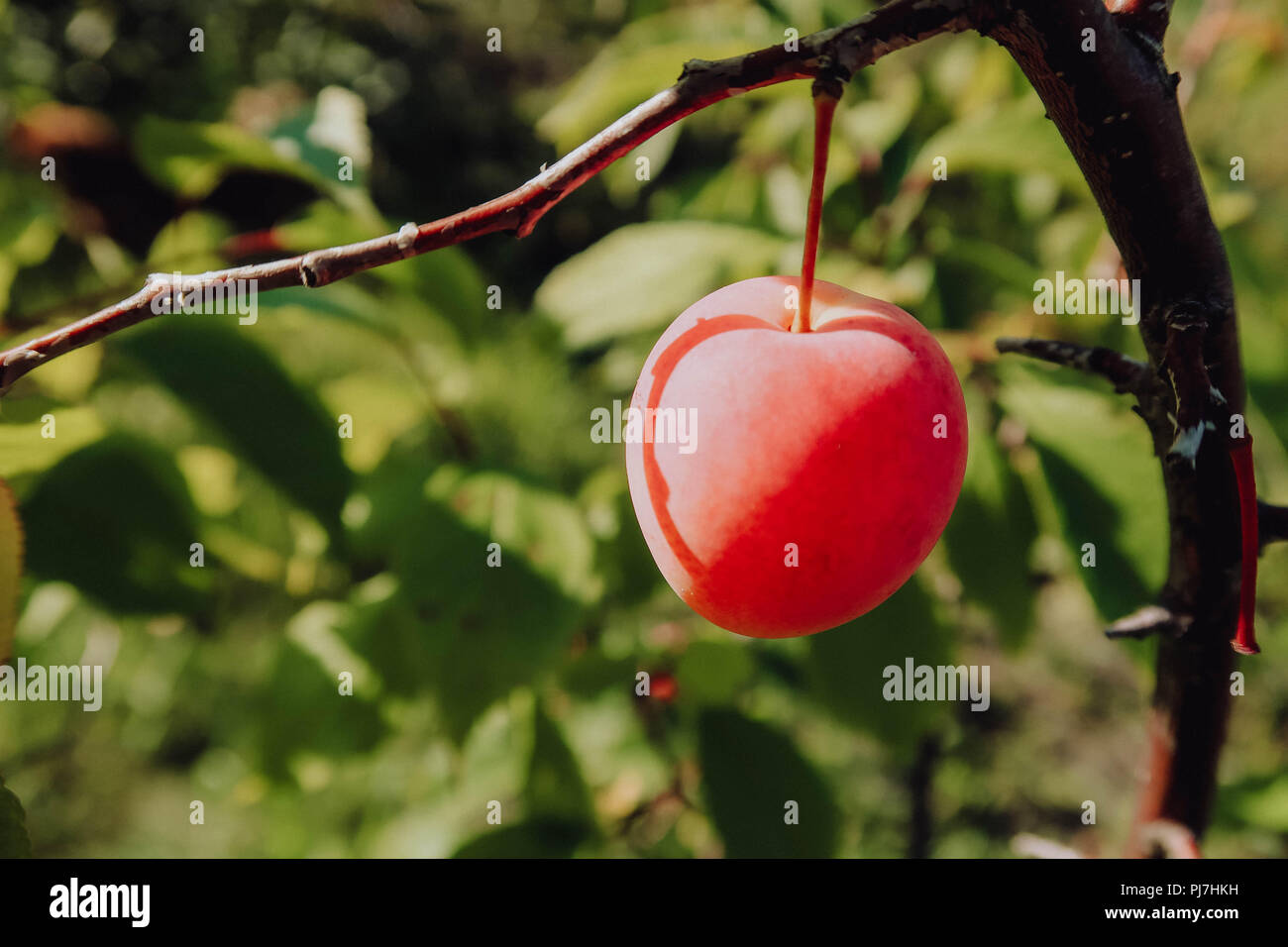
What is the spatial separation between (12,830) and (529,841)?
454mm

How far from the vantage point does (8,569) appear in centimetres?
34

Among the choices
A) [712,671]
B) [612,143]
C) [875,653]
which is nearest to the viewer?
[612,143]

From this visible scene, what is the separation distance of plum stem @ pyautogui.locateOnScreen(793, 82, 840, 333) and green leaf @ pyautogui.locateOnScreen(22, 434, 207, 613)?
51 cm

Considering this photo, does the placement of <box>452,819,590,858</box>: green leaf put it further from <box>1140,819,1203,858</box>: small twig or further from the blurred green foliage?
<box>1140,819,1203,858</box>: small twig

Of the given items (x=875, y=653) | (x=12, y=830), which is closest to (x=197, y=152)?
(x=12, y=830)

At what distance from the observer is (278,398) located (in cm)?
61

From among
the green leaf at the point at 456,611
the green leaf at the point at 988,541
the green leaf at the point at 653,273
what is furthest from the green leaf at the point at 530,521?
the green leaf at the point at 988,541

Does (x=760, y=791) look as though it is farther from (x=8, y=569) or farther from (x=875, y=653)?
(x=8, y=569)

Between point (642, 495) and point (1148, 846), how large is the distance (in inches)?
13.8

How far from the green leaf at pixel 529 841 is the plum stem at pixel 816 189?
0.55 m

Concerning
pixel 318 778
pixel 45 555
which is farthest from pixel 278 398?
pixel 318 778

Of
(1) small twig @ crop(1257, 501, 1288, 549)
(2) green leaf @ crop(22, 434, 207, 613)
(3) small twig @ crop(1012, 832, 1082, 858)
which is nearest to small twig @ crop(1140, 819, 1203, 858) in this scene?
(3) small twig @ crop(1012, 832, 1082, 858)

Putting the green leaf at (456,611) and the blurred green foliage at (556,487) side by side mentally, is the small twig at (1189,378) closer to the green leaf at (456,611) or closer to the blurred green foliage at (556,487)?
the blurred green foliage at (556,487)

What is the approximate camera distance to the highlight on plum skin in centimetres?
30
